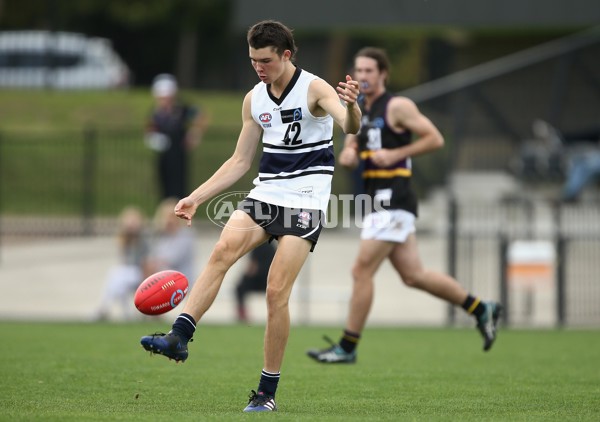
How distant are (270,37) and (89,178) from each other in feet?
49.4

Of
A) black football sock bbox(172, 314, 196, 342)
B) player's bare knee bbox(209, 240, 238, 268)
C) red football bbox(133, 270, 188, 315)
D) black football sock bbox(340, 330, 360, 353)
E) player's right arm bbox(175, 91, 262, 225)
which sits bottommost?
black football sock bbox(340, 330, 360, 353)

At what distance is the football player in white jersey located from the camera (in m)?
7.23

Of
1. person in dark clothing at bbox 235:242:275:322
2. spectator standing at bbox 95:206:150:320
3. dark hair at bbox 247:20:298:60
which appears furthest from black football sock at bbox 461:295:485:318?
spectator standing at bbox 95:206:150:320

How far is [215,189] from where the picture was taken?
752cm

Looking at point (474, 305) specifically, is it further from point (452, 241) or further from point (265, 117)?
point (452, 241)

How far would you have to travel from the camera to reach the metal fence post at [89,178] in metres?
21.6

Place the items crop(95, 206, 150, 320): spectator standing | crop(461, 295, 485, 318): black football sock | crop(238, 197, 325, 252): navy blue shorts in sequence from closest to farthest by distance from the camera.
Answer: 1. crop(238, 197, 325, 252): navy blue shorts
2. crop(461, 295, 485, 318): black football sock
3. crop(95, 206, 150, 320): spectator standing

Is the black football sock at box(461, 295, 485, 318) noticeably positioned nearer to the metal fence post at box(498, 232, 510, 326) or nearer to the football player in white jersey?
the football player in white jersey

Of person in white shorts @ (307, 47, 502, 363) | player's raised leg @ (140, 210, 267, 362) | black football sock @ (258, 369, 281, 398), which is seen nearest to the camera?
player's raised leg @ (140, 210, 267, 362)

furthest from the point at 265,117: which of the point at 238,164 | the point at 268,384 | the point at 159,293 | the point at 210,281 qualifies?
the point at 268,384

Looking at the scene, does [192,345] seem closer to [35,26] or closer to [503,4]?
[503,4]

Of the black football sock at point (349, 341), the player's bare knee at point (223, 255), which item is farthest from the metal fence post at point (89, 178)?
the player's bare knee at point (223, 255)

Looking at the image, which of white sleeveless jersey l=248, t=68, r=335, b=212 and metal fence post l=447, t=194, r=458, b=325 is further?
metal fence post l=447, t=194, r=458, b=325

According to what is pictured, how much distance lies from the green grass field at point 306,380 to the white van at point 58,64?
71.0 feet
